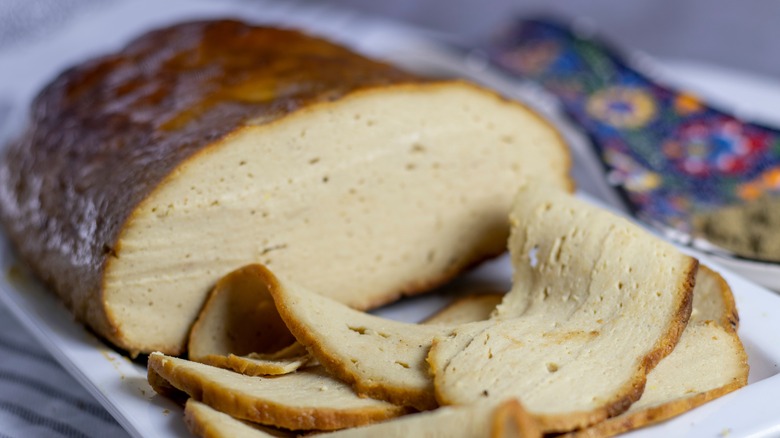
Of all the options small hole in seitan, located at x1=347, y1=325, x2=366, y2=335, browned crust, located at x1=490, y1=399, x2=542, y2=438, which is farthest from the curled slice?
browned crust, located at x1=490, y1=399, x2=542, y2=438

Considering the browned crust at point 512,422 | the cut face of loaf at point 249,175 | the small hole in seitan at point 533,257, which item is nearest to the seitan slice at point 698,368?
the browned crust at point 512,422

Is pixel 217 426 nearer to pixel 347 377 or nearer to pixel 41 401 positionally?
pixel 347 377

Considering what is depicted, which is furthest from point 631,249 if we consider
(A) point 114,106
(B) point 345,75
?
(A) point 114,106

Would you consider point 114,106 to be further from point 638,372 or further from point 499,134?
point 638,372

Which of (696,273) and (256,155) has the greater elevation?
(256,155)

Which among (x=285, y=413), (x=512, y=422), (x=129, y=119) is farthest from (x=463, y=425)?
(x=129, y=119)

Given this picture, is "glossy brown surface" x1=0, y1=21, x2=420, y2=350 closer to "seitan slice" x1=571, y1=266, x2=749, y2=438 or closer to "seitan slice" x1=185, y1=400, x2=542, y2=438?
"seitan slice" x1=185, y1=400, x2=542, y2=438
